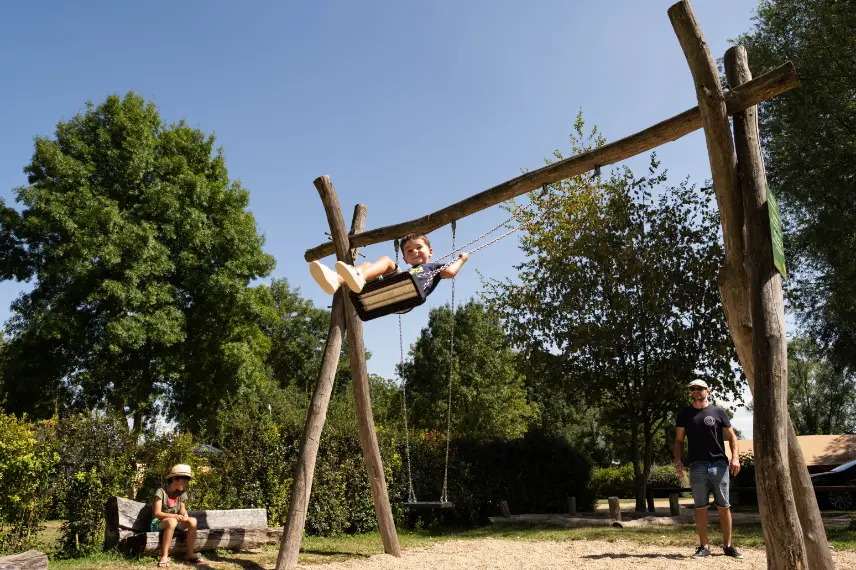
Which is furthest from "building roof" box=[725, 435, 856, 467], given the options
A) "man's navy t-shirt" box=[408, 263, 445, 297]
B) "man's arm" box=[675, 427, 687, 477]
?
"man's navy t-shirt" box=[408, 263, 445, 297]

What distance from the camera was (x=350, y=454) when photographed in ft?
37.5

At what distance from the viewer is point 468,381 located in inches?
1226

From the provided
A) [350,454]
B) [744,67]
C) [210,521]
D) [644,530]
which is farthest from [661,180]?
[210,521]

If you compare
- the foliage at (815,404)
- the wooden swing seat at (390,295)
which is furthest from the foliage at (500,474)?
the foliage at (815,404)

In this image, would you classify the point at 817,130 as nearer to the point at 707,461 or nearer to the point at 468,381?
the point at 707,461

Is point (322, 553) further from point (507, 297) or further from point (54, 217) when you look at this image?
point (54, 217)

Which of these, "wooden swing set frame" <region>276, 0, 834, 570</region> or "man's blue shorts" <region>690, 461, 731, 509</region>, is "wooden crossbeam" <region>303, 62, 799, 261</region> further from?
"man's blue shorts" <region>690, 461, 731, 509</region>

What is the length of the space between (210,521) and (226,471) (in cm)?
190

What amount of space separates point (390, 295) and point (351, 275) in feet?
1.85

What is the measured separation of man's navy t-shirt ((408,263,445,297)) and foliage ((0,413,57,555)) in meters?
5.02

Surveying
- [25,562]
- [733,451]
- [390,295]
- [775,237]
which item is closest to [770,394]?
[775,237]

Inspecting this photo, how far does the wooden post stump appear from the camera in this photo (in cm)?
464

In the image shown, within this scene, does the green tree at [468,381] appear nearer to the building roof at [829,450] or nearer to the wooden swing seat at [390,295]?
the building roof at [829,450]

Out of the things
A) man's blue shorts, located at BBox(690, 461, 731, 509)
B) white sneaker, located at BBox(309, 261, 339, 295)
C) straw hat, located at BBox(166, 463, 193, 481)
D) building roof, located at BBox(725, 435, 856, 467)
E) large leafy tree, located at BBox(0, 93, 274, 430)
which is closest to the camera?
white sneaker, located at BBox(309, 261, 339, 295)
